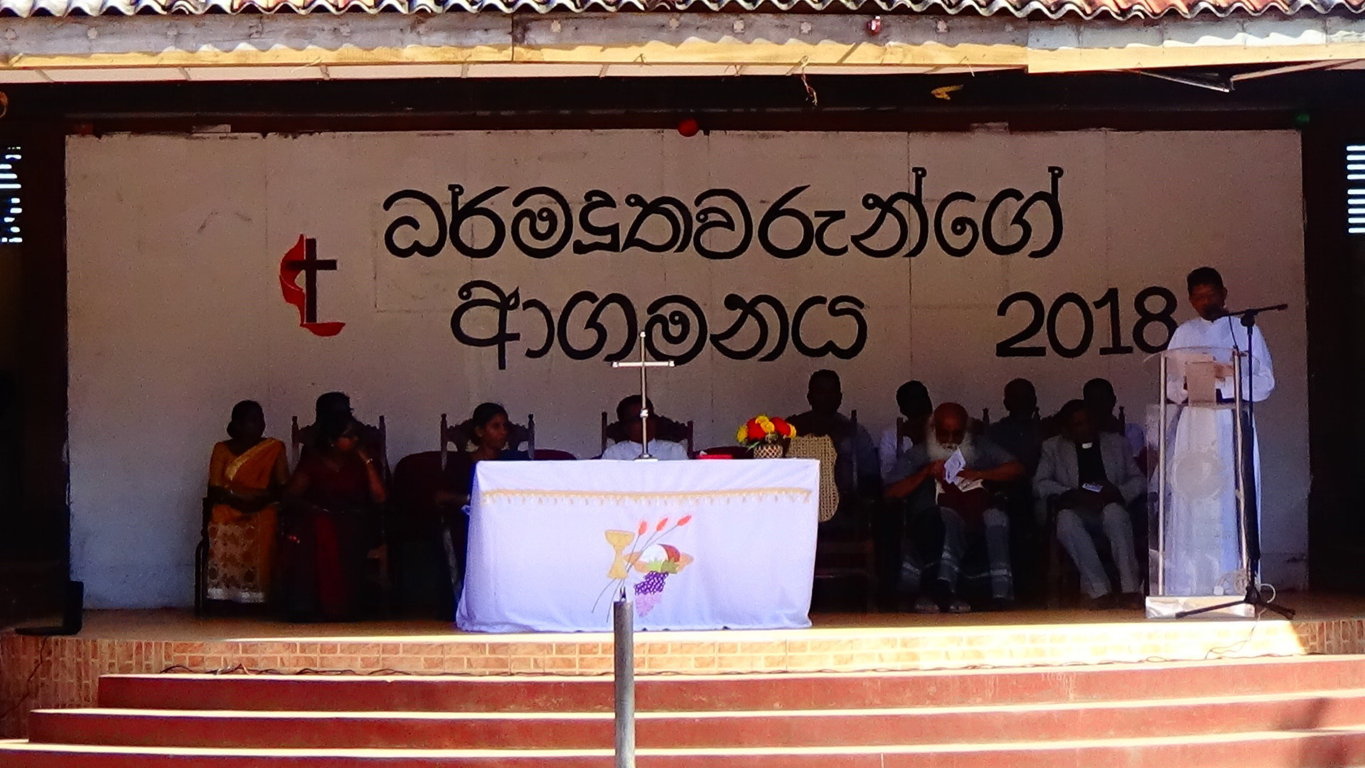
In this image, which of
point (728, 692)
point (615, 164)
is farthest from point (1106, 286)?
point (728, 692)

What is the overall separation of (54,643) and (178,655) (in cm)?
64

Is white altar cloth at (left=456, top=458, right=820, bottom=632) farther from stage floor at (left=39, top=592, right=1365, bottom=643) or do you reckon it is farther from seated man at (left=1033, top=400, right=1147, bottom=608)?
seated man at (left=1033, top=400, right=1147, bottom=608)

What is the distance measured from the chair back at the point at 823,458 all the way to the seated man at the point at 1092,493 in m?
1.13

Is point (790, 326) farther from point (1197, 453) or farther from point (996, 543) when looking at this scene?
point (1197, 453)

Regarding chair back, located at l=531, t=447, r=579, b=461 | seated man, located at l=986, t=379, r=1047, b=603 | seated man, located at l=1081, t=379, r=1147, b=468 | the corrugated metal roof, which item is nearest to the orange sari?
chair back, located at l=531, t=447, r=579, b=461

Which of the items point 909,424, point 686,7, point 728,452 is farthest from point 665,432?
point 686,7

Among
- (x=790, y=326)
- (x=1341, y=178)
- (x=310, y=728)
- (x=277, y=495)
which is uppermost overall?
(x=1341, y=178)

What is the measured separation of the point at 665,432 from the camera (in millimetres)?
11391

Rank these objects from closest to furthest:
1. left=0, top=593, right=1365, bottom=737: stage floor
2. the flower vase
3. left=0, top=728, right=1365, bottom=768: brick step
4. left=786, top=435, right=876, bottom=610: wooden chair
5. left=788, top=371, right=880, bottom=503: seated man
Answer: left=0, top=728, right=1365, bottom=768: brick step → left=0, top=593, right=1365, bottom=737: stage floor → the flower vase → left=786, top=435, right=876, bottom=610: wooden chair → left=788, top=371, right=880, bottom=503: seated man

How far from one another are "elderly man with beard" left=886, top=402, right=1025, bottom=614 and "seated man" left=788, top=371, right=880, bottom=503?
0.22 m

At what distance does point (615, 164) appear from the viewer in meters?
11.7

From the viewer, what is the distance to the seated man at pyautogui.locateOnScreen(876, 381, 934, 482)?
11211 millimetres

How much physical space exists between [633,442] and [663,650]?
235cm

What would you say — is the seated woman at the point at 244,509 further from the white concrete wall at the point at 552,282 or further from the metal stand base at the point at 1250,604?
the metal stand base at the point at 1250,604
